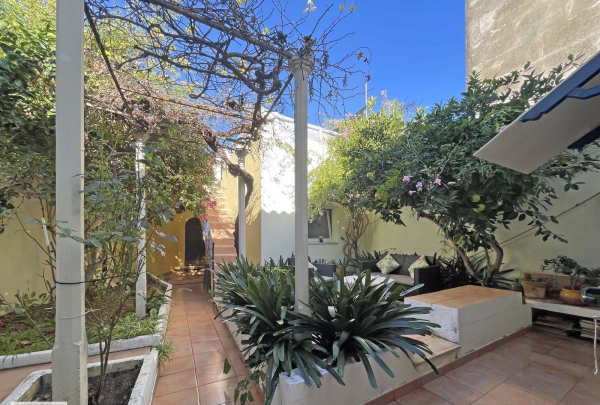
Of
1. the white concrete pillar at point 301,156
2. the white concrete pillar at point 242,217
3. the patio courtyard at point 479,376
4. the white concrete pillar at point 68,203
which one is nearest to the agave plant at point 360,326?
the white concrete pillar at point 301,156

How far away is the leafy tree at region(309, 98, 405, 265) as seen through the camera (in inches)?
228

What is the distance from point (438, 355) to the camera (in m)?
2.82

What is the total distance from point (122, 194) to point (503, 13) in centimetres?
936

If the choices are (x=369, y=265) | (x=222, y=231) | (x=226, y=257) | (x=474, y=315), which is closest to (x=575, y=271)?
(x=474, y=315)

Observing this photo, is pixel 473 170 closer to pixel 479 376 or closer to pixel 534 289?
pixel 479 376

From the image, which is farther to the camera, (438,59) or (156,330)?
(438,59)

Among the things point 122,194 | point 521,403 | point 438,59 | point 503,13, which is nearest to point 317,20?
point 122,194

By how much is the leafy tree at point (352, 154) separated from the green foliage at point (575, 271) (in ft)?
10.5

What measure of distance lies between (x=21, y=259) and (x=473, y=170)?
6925 mm

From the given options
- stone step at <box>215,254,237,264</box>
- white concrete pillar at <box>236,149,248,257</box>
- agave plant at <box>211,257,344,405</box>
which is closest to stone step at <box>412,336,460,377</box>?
agave plant at <box>211,257,344,405</box>

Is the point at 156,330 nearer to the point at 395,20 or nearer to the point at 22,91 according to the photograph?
the point at 22,91

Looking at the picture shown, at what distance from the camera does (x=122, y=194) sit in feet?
6.31

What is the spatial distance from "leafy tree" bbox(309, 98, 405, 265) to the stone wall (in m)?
3.05

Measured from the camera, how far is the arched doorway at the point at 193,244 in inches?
399
